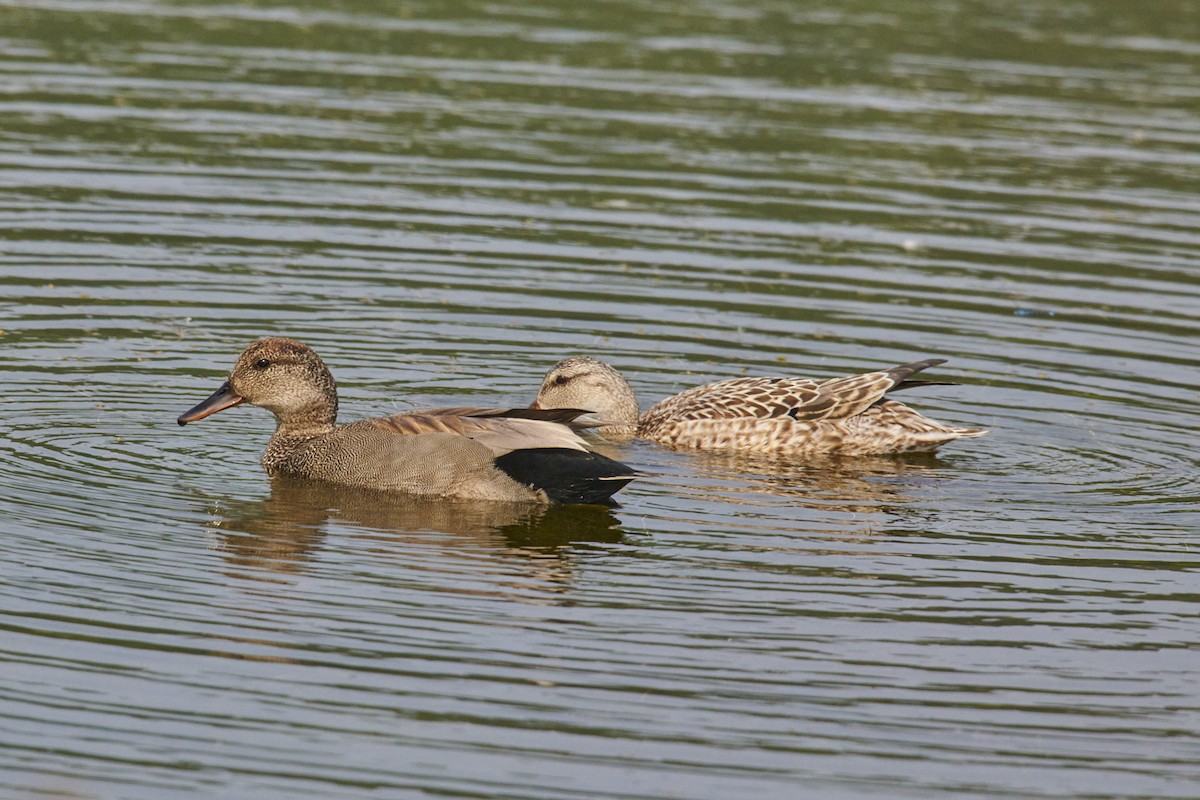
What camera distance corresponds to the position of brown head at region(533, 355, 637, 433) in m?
12.8

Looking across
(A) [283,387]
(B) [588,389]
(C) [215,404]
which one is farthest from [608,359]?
(C) [215,404]

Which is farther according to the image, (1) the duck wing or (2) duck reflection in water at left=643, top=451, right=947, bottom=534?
(2) duck reflection in water at left=643, top=451, right=947, bottom=534

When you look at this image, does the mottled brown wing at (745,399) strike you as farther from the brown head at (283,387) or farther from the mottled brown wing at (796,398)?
the brown head at (283,387)

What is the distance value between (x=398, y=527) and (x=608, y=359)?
425 centimetres

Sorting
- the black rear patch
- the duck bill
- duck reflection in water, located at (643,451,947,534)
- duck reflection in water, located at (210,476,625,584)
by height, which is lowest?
duck reflection in water, located at (643,451,947,534)

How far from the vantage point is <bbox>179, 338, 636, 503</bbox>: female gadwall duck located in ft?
35.2

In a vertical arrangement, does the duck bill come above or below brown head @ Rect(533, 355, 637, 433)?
above

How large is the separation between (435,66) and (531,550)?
46.2 feet

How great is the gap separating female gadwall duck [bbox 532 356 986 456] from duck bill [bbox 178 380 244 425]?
82.8 inches

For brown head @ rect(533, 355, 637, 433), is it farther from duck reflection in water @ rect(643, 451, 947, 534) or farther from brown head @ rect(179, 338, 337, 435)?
brown head @ rect(179, 338, 337, 435)

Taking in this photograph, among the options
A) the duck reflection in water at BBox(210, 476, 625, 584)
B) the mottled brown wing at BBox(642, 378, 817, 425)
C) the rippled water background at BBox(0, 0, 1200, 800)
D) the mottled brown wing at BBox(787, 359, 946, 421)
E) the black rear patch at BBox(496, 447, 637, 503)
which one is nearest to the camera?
the rippled water background at BBox(0, 0, 1200, 800)

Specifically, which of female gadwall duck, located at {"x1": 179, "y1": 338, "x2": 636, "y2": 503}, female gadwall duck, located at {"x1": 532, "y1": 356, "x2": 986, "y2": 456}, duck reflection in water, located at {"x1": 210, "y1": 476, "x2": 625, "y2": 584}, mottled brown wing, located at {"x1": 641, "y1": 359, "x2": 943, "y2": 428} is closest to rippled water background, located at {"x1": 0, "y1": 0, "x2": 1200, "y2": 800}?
duck reflection in water, located at {"x1": 210, "y1": 476, "x2": 625, "y2": 584}

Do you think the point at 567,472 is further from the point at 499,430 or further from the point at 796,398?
the point at 796,398

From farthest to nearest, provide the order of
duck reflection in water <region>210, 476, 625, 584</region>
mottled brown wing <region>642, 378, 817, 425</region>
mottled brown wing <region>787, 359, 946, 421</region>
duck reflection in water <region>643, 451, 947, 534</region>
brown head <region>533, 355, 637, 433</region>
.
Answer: brown head <region>533, 355, 637, 433</region> → mottled brown wing <region>642, 378, 817, 425</region> → mottled brown wing <region>787, 359, 946, 421</region> → duck reflection in water <region>643, 451, 947, 534</region> → duck reflection in water <region>210, 476, 625, 584</region>
